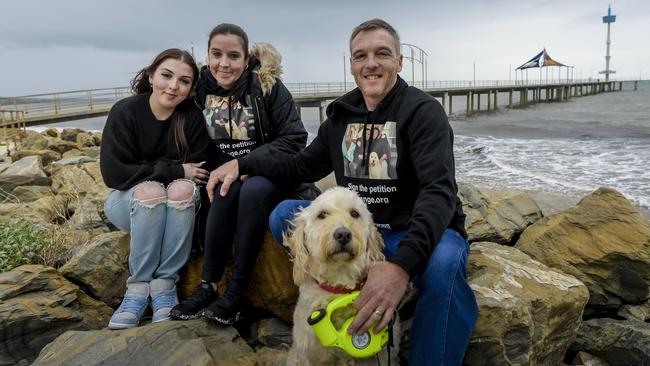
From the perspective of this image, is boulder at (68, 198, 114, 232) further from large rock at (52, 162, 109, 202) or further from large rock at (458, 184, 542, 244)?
large rock at (458, 184, 542, 244)

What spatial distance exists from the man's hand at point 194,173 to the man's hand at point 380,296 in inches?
77.2

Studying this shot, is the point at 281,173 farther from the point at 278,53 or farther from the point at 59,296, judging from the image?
the point at 59,296

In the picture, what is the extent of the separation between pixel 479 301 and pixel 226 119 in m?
2.40

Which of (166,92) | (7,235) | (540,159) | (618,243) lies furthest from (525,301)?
(540,159)

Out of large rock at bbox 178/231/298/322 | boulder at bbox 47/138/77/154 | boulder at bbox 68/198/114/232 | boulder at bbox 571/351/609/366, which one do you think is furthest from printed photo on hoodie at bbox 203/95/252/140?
boulder at bbox 47/138/77/154

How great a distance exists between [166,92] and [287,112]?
100 centimetres

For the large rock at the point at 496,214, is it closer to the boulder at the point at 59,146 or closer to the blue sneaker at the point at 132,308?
the blue sneaker at the point at 132,308

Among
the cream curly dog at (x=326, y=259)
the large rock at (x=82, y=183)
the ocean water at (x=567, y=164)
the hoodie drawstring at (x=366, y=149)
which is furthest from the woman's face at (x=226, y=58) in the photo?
the ocean water at (x=567, y=164)

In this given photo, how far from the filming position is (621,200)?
4699mm

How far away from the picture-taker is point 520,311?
3.00 meters

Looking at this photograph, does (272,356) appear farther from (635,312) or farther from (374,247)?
(635,312)

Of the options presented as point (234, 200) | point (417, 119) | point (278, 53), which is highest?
point (278, 53)

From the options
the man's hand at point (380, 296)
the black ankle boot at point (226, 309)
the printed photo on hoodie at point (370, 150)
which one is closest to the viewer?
the man's hand at point (380, 296)

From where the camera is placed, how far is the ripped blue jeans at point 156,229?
3457mm
